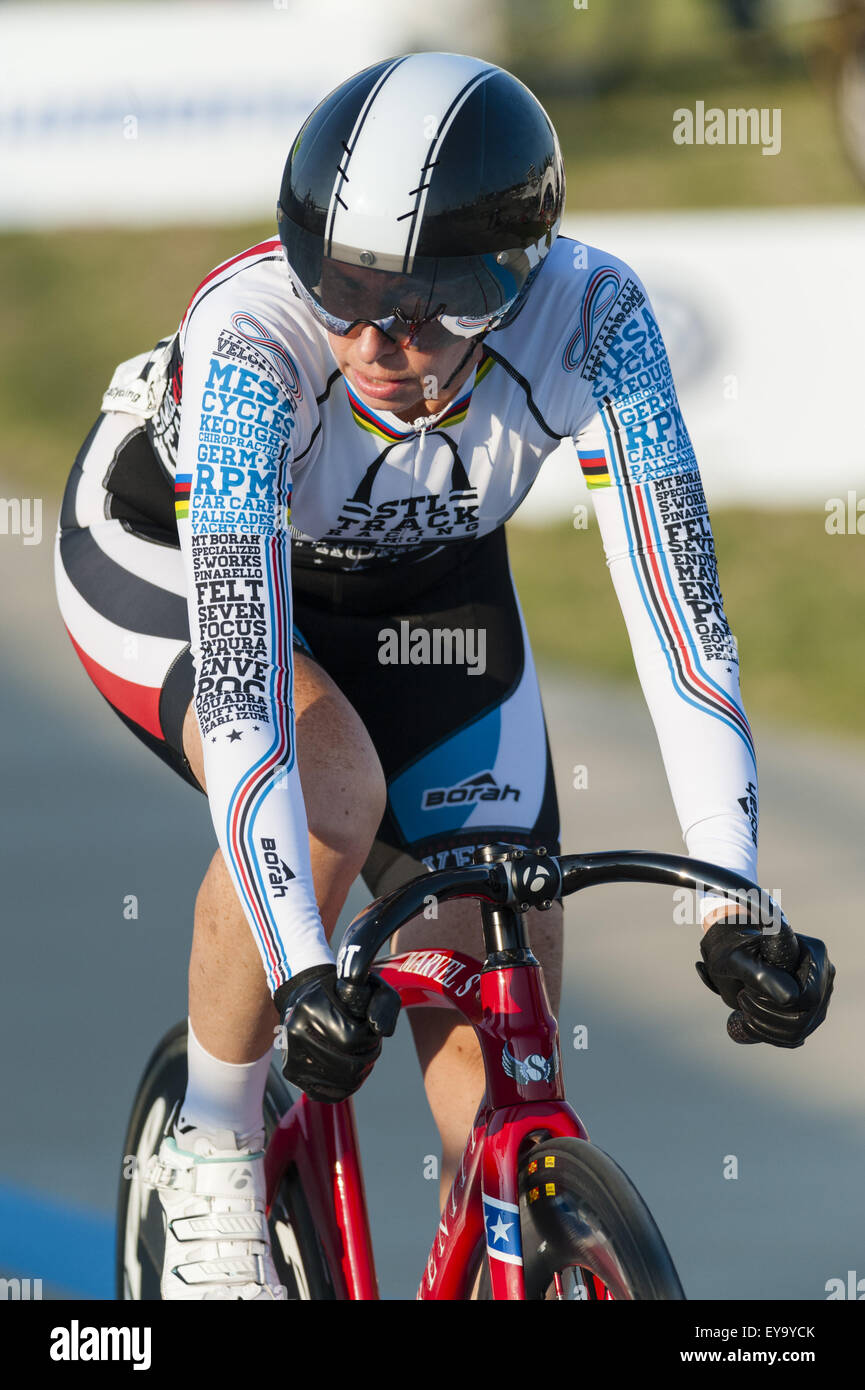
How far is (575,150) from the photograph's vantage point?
16828 millimetres

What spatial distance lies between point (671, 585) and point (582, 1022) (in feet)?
8.15

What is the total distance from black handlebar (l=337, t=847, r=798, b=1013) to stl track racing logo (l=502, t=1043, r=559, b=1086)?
17cm

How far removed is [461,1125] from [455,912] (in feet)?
1.01

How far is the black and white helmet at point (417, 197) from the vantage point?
2186mm

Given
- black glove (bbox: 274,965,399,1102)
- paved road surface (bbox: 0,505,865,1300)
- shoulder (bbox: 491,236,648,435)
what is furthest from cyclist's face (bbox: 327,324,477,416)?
paved road surface (bbox: 0,505,865,1300)

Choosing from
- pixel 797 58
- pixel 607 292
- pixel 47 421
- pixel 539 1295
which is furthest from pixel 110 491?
pixel 797 58

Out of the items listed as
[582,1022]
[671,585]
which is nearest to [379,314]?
[671,585]

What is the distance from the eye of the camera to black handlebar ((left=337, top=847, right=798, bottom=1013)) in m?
1.90

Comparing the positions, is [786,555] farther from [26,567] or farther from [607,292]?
[607,292]

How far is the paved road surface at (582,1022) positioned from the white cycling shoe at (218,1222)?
0.81m

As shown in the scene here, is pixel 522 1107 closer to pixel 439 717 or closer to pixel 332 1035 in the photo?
pixel 332 1035

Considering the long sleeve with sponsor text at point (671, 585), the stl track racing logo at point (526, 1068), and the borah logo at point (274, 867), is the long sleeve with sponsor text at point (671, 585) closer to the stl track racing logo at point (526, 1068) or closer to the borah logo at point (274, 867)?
the stl track racing logo at point (526, 1068)

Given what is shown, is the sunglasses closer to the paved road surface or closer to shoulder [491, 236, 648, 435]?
shoulder [491, 236, 648, 435]

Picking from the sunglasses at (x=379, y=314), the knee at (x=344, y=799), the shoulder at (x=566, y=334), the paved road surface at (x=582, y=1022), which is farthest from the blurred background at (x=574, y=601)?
the sunglasses at (x=379, y=314)
